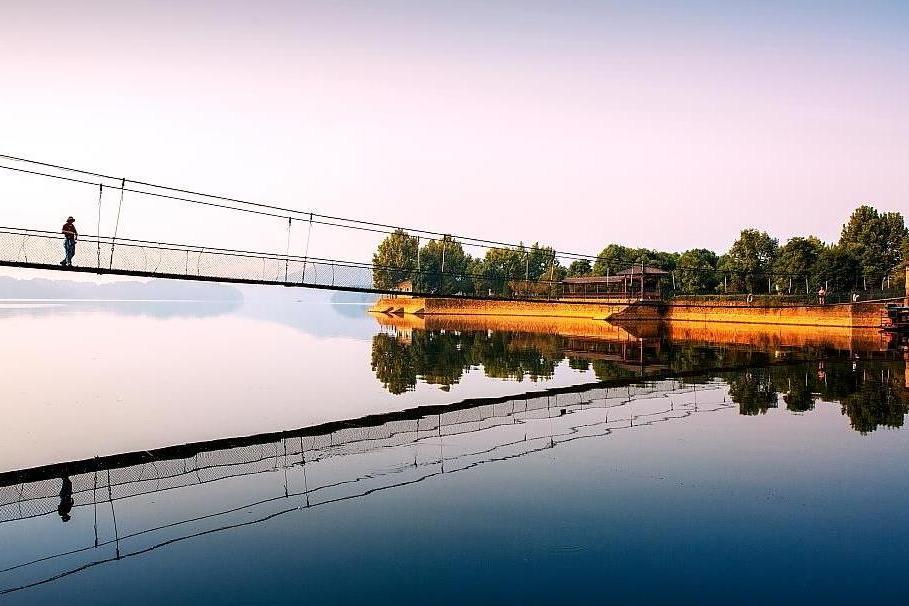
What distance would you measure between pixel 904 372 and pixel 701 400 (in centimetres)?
1367

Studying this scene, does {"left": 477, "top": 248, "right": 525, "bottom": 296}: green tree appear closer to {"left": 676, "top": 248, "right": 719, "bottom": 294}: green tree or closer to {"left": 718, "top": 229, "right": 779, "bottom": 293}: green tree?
{"left": 676, "top": 248, "right": 719, "bottom": 294}: green tree

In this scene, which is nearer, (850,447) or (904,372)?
(850,447)

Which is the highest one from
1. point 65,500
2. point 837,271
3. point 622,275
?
point 837,271

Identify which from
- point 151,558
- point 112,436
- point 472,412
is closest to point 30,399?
point 112,436

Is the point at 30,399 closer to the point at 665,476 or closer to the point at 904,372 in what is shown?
the point at 665,476

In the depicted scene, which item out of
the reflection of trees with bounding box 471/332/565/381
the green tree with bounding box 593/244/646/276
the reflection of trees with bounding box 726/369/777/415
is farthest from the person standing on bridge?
the green tree with bounding box 593/244/646/276

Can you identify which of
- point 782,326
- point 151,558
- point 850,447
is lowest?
point 151,558

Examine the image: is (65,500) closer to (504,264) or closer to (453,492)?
(453,492)

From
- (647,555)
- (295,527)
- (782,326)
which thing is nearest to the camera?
(647,555)

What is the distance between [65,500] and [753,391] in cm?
2344

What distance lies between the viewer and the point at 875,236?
342 ft

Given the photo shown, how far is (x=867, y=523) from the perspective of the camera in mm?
11125

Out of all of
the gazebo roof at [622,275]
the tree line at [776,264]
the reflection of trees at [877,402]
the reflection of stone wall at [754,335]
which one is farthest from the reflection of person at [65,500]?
the gazebo roof at [622,275]

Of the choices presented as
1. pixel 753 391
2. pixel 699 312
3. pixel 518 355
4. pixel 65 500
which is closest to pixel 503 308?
pixel 699 312
